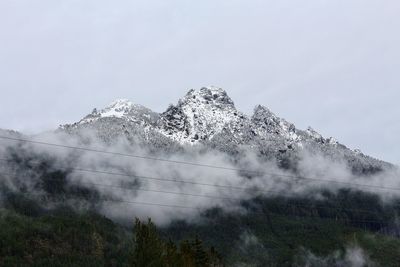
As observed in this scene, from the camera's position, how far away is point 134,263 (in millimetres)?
87812

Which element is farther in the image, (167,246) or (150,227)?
(167,246)

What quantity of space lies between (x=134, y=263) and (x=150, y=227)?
6.84 metres

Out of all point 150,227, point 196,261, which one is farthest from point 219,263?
point 150,227

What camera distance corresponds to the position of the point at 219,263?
155500 mm

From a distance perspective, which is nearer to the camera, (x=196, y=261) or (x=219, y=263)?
(x=196, y=261)

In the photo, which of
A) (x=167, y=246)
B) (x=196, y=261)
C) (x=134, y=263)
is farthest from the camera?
(x=196, y=261)

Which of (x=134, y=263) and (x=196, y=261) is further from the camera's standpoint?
(x=196, y=261)

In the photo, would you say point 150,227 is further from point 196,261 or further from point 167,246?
point 196,261

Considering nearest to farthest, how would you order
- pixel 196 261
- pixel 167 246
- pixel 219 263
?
pixel 167 246
pixel 196 261
pixel 219 263

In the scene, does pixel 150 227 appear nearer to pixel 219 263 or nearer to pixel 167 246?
pixel 167 246

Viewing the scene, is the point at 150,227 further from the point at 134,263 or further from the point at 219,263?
the point at 219,263

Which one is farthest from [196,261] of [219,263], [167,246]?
[219,263]

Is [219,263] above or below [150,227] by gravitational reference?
below

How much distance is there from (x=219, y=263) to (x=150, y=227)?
67533 millimetres
